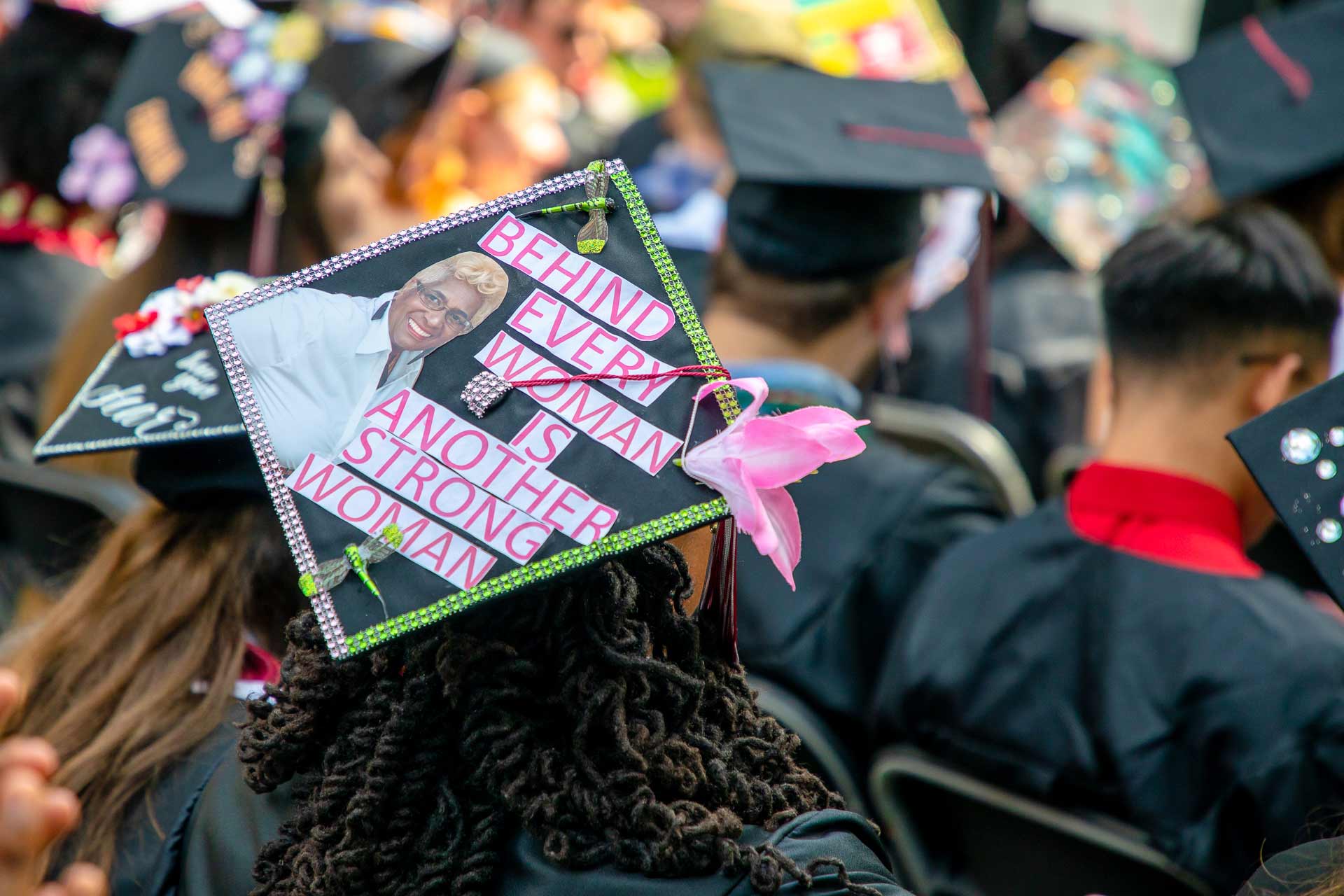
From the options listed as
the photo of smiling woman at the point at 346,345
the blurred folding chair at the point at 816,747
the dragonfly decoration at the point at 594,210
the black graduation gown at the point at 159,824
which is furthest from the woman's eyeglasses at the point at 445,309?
the blurred folding chair at the point at 816,747

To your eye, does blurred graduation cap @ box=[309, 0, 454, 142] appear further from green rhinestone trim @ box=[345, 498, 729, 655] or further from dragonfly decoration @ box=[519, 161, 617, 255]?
green rhinestone trim @ box=[345, 498, 729, 655]

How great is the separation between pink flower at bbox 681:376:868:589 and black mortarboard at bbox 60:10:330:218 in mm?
2354

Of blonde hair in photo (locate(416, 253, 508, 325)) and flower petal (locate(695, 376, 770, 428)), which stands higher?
blonde hair in photo (locate(416, 253, 508, 325))

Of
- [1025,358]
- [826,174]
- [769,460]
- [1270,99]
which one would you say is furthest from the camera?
[1025,358]

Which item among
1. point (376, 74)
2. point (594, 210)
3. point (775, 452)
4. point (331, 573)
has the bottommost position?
point (376, 74)

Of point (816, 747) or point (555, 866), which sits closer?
point (555, 866)

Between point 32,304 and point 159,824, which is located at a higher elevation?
point 159,824

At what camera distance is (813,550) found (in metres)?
2.28

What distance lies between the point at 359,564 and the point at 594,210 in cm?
37

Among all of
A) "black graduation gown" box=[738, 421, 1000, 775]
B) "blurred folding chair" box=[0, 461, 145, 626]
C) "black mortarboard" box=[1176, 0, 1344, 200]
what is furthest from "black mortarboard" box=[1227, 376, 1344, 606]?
"blurred folding chair" box=[0, 461, 145, 626]

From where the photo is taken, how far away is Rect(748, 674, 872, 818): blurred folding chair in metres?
1.98

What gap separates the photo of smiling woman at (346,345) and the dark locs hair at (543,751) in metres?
0.20

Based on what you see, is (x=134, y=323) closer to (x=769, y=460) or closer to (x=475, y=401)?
(x=475, y=401)

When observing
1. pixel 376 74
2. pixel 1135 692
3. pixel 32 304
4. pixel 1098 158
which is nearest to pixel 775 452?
pixel 1135 692
